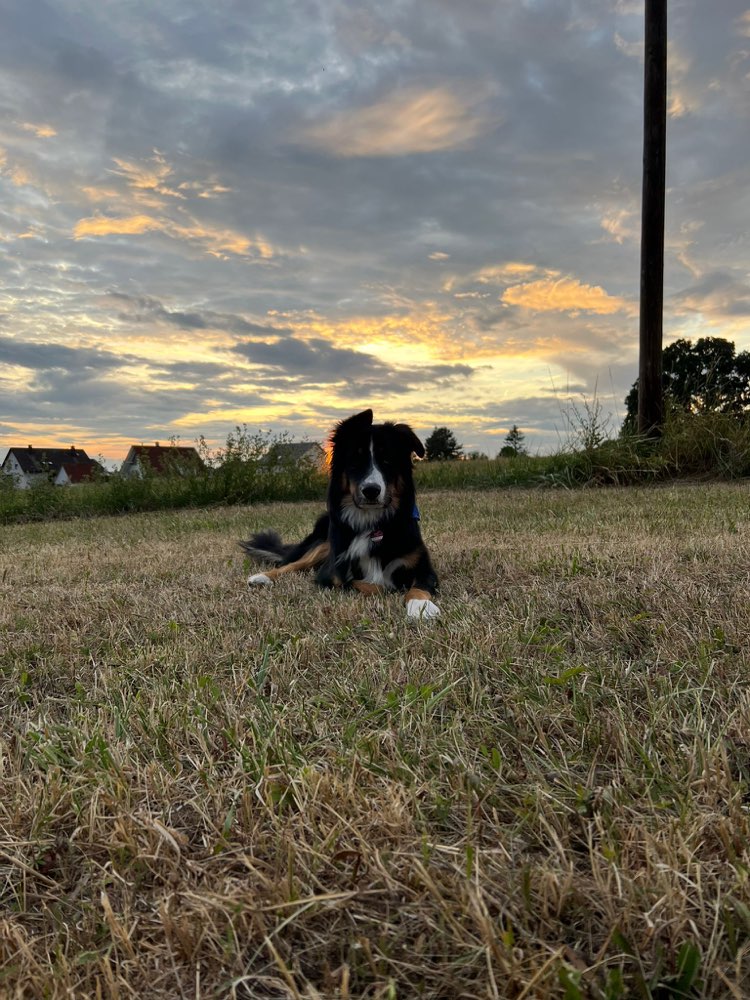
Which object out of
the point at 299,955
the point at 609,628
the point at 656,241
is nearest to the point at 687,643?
the point at 609,628

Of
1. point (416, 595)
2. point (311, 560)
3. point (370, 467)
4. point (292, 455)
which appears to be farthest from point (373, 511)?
point (292, 455)

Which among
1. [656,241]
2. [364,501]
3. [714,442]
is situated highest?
[656,241]

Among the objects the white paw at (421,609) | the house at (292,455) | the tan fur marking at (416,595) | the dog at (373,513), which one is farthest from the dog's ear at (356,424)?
the house at (292,455)

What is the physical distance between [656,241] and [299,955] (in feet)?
40.8

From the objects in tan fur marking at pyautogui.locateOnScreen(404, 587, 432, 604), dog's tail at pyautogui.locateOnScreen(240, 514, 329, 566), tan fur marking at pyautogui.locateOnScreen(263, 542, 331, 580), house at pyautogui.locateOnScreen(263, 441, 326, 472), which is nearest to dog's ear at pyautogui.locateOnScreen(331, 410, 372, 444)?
dog's tail at pyautogui.locateOnScreen(240, 514, 329, 566)

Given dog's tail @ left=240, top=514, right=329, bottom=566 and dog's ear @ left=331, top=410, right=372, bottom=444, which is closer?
dog's ear @ left=331, top=410, right=372, bottom=444

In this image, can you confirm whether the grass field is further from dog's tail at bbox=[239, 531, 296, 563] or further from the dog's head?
dog's tail at bbox=[239, 531, 296, 563]

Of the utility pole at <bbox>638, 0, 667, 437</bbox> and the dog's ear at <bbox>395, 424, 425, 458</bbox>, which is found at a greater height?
the utility pole at <bbox>638, 0, 667, 437</bbox>

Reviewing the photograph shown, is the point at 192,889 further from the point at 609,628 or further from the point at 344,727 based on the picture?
the point at 609,628

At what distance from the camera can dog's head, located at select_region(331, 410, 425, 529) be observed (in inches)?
149

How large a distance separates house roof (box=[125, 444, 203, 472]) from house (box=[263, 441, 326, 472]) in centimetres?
128

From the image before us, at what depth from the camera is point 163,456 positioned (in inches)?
457

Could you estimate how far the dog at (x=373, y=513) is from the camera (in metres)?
3.70

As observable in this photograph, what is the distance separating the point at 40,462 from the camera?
38.3 ft
